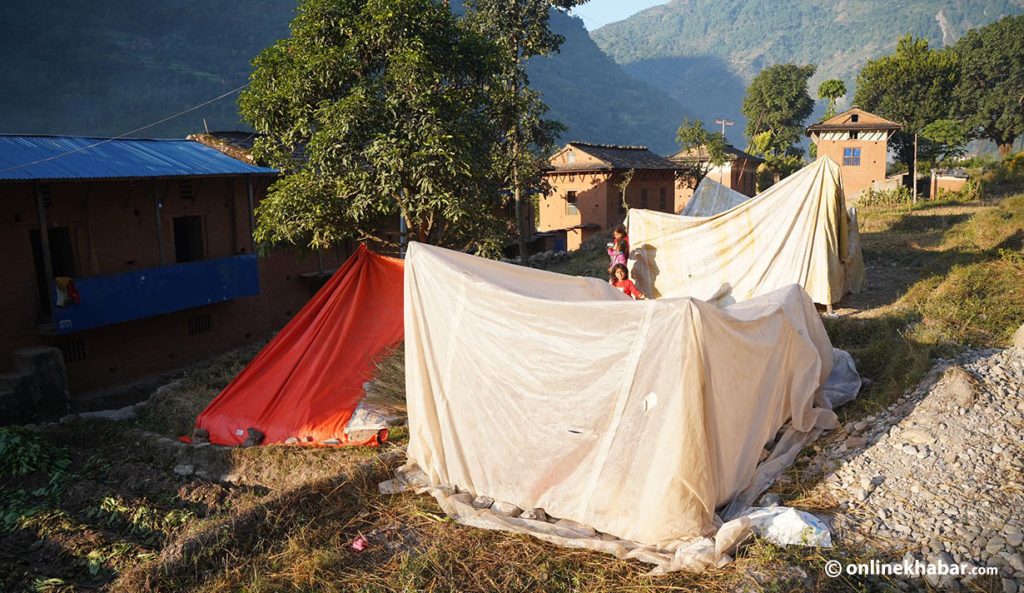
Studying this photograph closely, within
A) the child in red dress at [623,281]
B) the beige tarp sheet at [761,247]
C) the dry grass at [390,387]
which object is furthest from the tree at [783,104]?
the dry grass at [390,387]

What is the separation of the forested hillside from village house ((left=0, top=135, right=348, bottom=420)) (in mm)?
24758

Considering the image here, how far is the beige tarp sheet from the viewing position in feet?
29.4

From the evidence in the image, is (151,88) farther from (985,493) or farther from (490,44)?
(985,493)

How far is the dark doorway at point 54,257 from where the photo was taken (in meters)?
10.6

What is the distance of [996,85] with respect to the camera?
36.8 meters

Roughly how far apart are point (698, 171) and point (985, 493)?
23.1 m

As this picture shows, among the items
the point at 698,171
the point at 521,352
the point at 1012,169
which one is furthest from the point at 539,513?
the point at 1012,169

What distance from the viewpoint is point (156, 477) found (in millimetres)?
6777

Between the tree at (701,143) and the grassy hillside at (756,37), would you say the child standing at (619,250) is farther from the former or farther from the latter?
the grassy hillside at (756,37)

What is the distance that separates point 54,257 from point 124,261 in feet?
3.34

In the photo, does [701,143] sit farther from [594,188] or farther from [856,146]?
[594,188]

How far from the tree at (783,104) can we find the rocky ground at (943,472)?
1716 inches

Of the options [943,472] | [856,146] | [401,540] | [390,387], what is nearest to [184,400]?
[390,387]

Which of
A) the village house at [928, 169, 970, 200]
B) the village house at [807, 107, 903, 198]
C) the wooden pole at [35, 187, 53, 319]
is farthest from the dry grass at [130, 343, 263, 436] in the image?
the village house at [807, 107, 903, 198]
